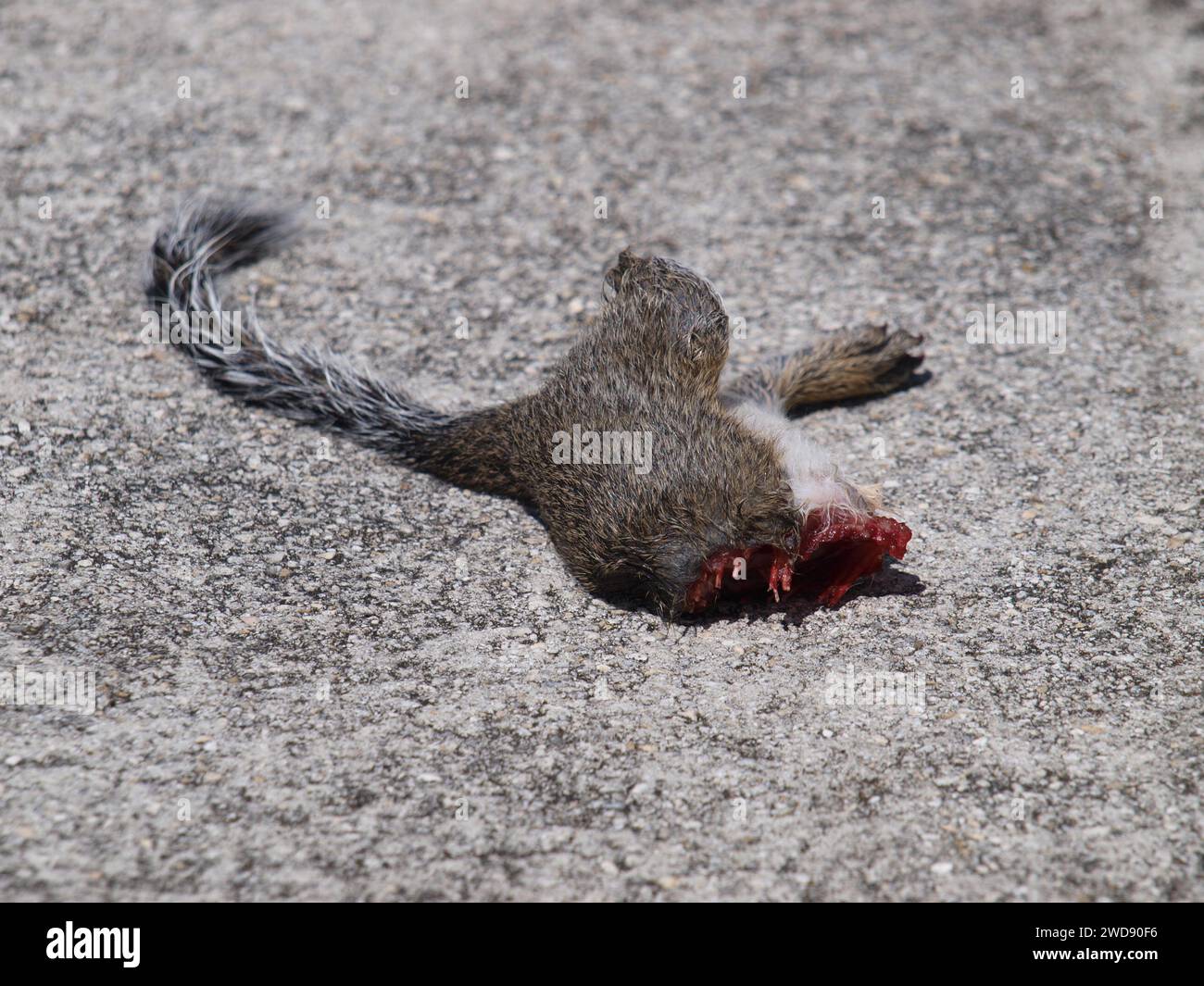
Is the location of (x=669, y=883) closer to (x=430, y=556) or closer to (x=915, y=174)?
(x=430, y=556)

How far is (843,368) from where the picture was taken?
5.71m

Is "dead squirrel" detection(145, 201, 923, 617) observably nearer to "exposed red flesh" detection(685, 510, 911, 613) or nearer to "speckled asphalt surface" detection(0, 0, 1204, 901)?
"exposed red flesh" detection(685, 510, 911, 613)

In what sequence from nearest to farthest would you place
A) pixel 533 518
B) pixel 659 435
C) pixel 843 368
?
1. pixel 659 435
2. pixel 533 518
3. pixel 843 368

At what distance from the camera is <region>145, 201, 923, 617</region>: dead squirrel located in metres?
4.37

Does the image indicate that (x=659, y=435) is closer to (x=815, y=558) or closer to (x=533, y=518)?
(x=815, y=558)

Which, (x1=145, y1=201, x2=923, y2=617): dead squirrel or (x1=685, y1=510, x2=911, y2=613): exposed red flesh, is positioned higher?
(x1=145, y1=201, x2=923, y2=617): dead squirrel

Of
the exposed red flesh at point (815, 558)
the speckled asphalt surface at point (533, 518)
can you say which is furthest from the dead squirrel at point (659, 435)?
the speckled asphalt surface at point (533, 518)

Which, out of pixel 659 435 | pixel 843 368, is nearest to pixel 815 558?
pixel 659 435

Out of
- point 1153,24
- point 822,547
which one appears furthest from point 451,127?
point 1153,24

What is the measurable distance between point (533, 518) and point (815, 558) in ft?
4.21

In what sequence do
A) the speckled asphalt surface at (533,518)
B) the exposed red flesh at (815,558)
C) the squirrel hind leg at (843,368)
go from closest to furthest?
the speckled asphalt surface at (533,518) < the exposed red flesh at (815,558) < the squirrel hind leg at (843,368)

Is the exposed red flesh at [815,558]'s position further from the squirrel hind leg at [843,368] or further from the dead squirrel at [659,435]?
the squirrel hind leg at [843,368]

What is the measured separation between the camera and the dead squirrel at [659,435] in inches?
172

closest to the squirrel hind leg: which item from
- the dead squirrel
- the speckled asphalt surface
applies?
the dead squirrel
